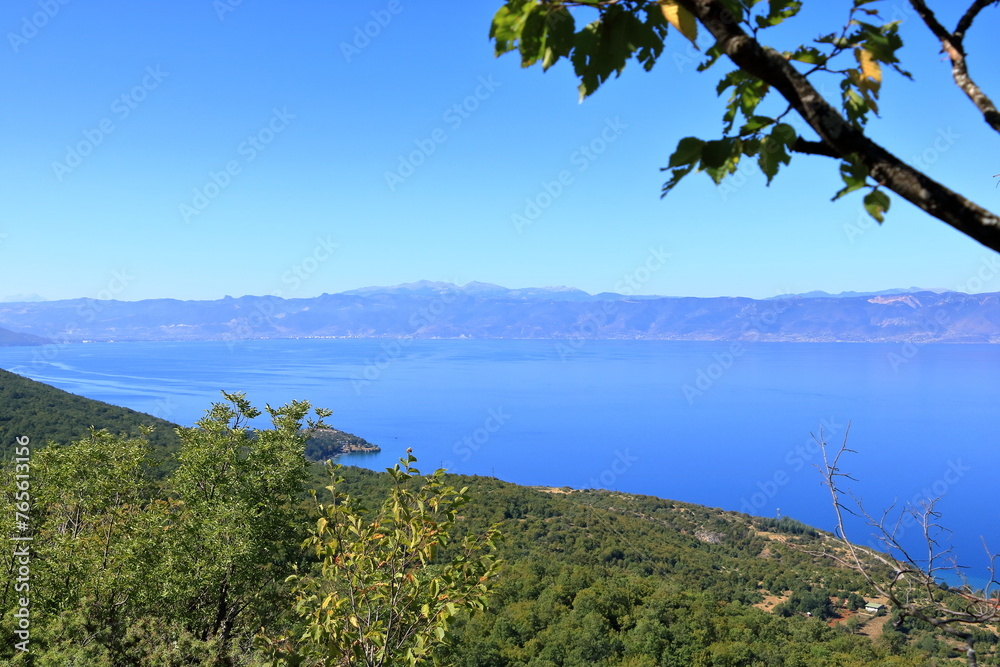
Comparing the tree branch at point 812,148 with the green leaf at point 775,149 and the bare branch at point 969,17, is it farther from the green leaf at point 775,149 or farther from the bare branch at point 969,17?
the bare branch at point 969,17

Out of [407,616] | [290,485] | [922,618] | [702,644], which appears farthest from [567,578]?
[922,618]

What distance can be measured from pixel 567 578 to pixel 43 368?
402 feet

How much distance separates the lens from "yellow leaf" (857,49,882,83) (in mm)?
792

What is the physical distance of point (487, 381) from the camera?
330ft

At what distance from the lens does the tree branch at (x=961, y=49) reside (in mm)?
842

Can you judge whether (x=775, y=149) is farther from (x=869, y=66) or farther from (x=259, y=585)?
(x=259, y=585)

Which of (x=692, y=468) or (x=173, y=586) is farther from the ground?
(x=173, y=586)

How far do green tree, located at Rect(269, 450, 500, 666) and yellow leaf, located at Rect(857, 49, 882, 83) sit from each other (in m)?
2.03

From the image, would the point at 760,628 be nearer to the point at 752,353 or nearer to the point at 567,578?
the point at 567,578
